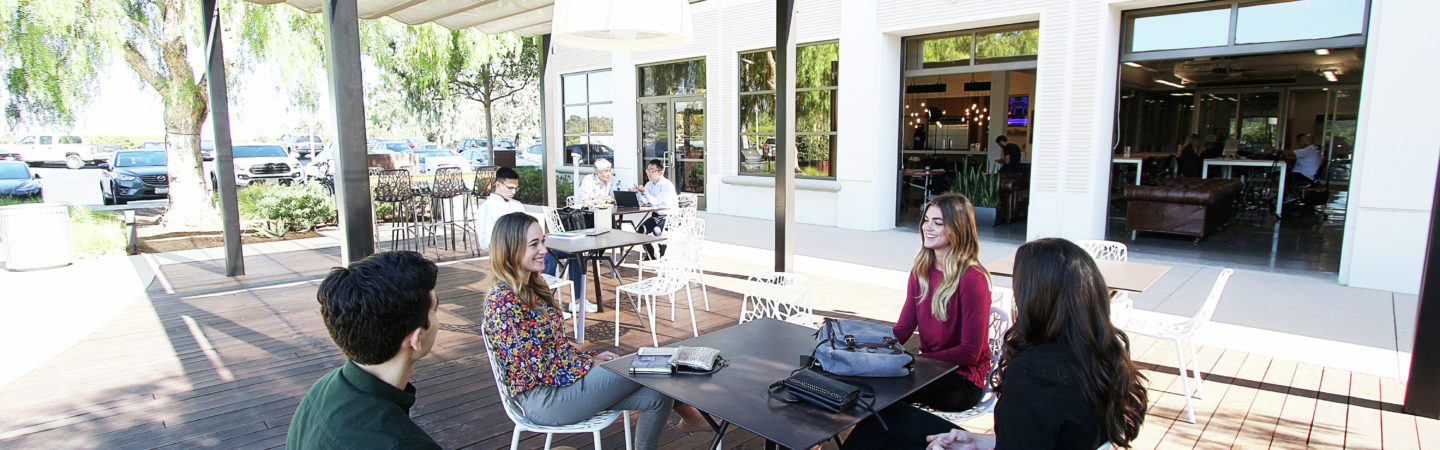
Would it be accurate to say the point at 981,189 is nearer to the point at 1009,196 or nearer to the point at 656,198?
the point at 1009,196

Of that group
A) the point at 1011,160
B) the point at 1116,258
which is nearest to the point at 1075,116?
the point at 1116,258

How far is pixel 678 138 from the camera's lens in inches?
496

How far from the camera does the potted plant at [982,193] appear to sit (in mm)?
9797

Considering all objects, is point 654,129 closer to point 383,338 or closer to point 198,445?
point 198,445

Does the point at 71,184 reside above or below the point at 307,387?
above

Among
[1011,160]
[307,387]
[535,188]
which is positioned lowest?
[307,387]

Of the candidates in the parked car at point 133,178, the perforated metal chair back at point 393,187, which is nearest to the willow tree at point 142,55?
the perforated metal chair back at point 393,187

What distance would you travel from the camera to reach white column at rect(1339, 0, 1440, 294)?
548cm

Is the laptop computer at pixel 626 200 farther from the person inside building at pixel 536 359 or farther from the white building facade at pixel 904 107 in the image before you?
the person inside building at pixel 536 359

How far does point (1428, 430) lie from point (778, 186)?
3.53 metres

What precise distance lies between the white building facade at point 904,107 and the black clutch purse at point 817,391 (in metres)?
5.60

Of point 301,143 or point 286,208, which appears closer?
point 286,208

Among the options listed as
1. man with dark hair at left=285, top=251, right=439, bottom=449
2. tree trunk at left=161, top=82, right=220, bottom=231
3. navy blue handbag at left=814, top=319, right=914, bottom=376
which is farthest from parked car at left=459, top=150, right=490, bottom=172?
man with dark hair at left=285, top=251, right=439, bottom=449

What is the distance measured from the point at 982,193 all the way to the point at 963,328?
8.02m
